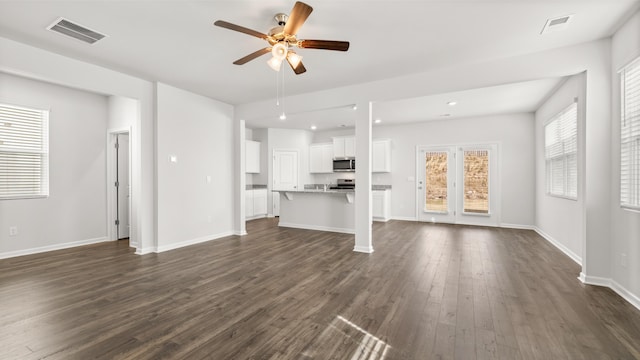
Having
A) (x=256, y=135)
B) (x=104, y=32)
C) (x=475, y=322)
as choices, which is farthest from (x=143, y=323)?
(x=256, y=135)

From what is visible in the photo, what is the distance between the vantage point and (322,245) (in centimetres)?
514

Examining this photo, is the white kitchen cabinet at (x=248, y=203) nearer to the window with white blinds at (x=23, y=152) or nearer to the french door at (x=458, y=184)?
the window with white blinds at (x=23, y=152)

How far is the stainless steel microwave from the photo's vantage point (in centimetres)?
881

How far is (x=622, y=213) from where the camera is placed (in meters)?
2.99

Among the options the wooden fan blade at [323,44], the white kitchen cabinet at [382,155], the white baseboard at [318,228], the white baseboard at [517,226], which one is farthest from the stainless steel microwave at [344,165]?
the wooden fan blade at [323,44]

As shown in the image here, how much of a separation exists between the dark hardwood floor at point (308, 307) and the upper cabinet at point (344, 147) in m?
4.62

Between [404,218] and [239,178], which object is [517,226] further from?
[239,178]

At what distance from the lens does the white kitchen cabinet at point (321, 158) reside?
9203 millimetres

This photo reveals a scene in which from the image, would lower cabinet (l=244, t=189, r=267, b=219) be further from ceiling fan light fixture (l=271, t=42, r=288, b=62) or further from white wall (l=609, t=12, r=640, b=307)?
white wall (l=609, t=12, r=640, b=307)

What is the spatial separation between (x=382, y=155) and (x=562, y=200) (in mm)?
4188

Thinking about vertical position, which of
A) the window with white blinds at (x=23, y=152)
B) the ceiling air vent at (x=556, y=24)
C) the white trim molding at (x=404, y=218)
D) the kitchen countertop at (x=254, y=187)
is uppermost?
the ceiling air vent at (x=556, y=24)

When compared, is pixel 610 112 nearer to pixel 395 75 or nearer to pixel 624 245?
pixel 624 245

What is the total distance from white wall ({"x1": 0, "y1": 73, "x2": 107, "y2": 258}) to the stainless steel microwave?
5.99 metres

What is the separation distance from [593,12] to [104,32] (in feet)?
16.5
